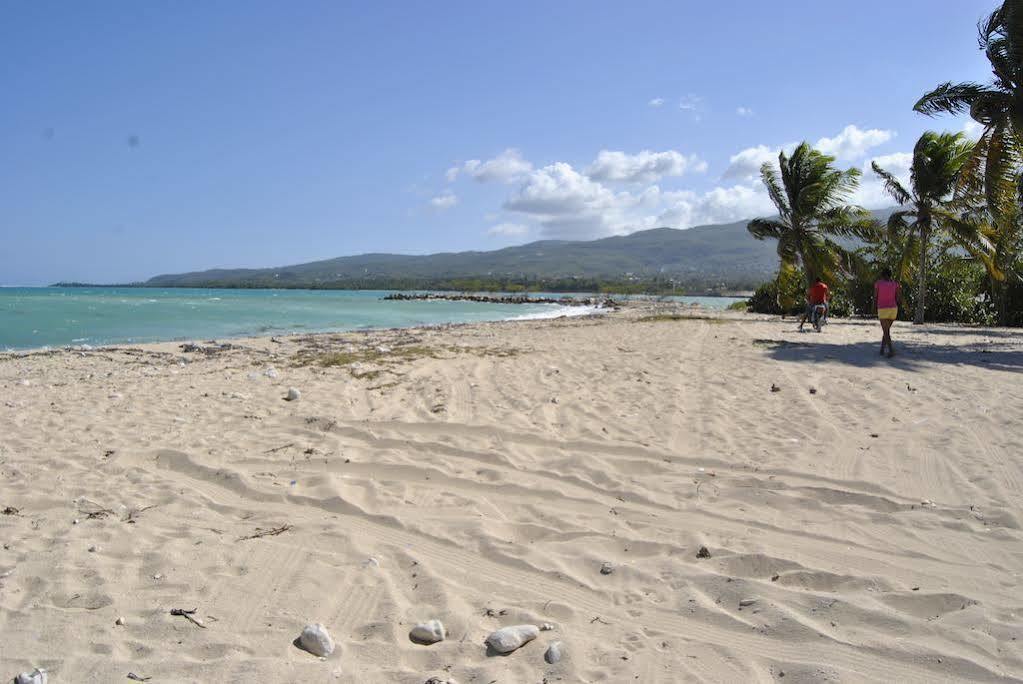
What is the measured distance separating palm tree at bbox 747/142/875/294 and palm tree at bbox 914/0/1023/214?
371 inches

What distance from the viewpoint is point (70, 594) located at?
3164 millimetres

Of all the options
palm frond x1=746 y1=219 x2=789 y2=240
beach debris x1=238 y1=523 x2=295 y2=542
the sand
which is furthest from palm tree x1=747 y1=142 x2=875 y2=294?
beach debris x1=238 y1=523 x2=295 y2=542

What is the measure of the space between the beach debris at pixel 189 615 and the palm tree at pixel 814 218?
27.2 metres

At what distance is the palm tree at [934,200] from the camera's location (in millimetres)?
21766

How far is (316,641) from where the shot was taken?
9.04ft

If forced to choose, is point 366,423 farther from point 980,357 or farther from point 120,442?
point 980,357

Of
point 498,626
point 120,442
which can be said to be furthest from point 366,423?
point 498,626

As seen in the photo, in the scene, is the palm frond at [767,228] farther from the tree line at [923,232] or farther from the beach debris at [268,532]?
the beach debris at [268,532]

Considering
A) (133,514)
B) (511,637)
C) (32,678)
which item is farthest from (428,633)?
(133,514)

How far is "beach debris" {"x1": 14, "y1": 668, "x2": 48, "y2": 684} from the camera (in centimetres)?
244

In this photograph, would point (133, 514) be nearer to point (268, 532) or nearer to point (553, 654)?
point (268, 532)

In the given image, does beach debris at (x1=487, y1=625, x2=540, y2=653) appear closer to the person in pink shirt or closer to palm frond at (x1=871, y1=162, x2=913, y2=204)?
the person in pink shirt

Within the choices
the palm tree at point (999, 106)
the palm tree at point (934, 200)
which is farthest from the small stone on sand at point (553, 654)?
the palm tree at point (934, 200)

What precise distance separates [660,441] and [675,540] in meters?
2.02
